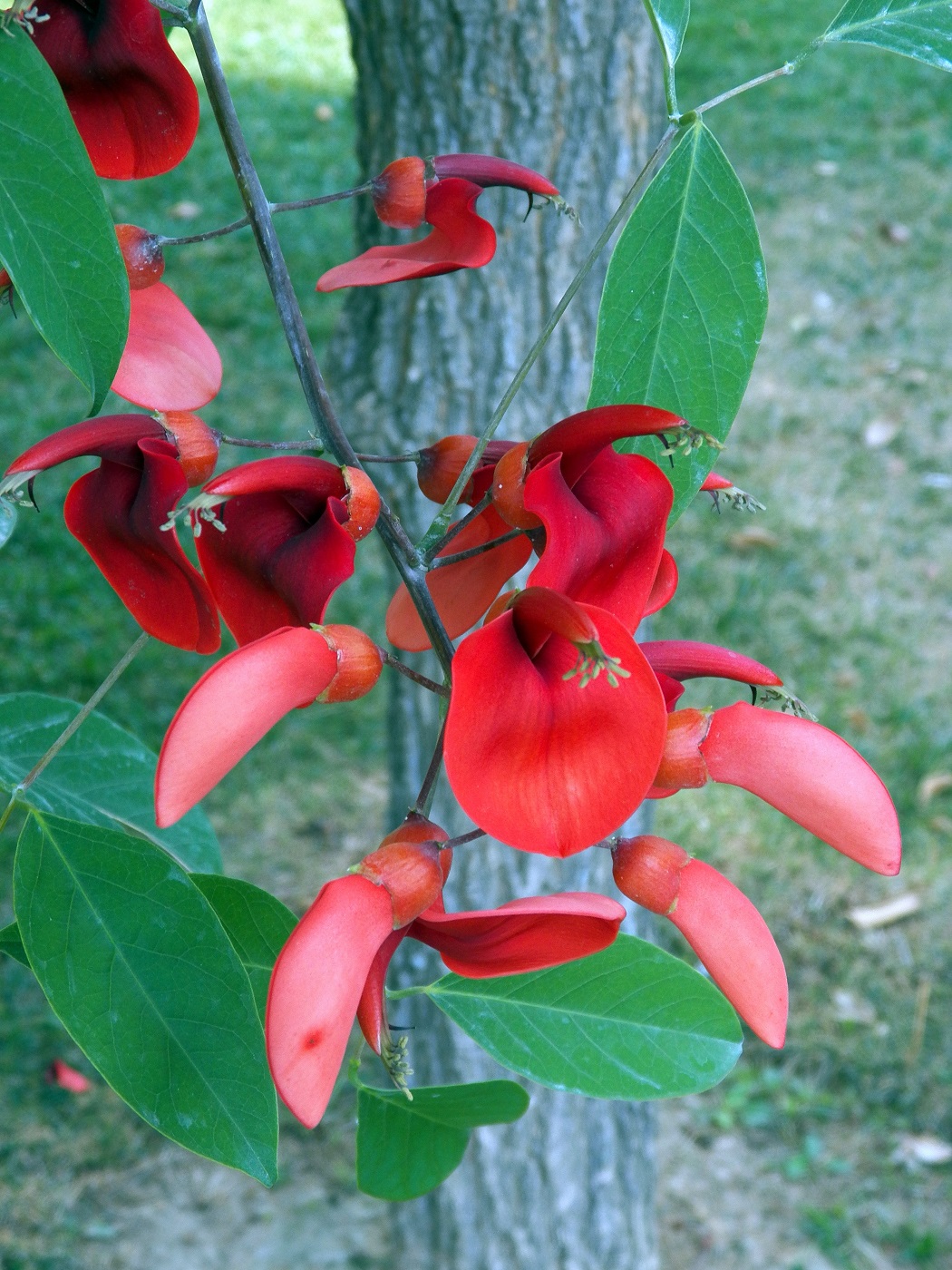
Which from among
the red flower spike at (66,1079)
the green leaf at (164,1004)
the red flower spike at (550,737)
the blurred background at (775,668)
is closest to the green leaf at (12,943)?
the green leaf at (164,1004)

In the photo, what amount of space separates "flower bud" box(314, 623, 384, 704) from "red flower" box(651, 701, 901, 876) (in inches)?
4.1

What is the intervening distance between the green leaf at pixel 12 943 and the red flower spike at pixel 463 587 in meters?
0.20

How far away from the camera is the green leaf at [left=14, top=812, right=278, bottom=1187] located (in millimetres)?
461

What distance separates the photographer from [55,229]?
1.40ft

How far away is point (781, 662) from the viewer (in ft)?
7.22

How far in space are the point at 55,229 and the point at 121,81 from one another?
11 cm

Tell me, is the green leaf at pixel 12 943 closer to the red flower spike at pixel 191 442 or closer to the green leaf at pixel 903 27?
the red flower spike at pixel 191 442

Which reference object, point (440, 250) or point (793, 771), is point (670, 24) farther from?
point (793, 771)

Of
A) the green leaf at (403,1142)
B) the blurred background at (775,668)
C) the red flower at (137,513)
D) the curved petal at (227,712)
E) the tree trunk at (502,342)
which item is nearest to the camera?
the curved petal at (227,712)

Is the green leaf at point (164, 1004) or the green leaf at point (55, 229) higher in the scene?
the green leaf at point (55, 229)

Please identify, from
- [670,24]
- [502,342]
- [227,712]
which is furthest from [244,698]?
[502,342]

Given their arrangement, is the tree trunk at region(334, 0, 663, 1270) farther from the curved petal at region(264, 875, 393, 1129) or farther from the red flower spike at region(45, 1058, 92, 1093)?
the curved petal at region(264, 875, 393, 1129)

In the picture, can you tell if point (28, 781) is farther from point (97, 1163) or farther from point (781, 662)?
point (781, 662)

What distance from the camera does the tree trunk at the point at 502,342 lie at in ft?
3.78
